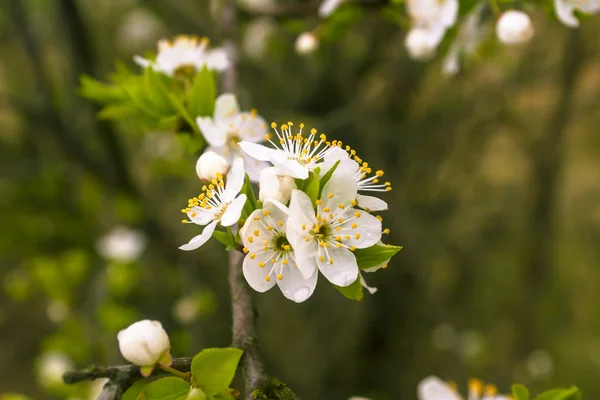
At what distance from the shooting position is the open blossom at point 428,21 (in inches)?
31.0

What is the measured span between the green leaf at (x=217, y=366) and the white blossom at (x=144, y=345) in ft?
0.11

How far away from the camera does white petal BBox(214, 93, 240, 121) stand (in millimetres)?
718

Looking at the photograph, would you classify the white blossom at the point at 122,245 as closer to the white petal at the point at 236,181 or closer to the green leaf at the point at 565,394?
the white petal at the point at 236,181

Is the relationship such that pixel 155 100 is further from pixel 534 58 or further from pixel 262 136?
pixel 534 58

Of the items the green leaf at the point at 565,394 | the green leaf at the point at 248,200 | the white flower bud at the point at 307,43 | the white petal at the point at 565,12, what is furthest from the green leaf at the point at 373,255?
the white flower bud at the point at 307,43

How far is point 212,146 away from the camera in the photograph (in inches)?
27.2

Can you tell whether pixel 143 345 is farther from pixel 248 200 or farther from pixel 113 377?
pixel 248 200

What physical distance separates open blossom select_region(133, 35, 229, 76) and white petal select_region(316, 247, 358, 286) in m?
0.38

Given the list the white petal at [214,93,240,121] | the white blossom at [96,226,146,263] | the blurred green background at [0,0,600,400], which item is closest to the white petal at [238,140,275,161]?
the white petal at [214,93,240,121]

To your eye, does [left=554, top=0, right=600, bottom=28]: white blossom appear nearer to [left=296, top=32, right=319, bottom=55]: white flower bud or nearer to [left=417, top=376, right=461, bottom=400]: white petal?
[left=296, top=32, right=319, bottom=55]: white flower bud

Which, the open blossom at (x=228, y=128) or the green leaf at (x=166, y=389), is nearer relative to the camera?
the green leaf at (x=166, y=389)

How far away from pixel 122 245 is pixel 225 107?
1.33 metres

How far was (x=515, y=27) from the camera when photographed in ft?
2.52

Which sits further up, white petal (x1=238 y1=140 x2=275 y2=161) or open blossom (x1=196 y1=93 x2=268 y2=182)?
open blossom (x1=196 y1=93 x2=268 y2=182)
